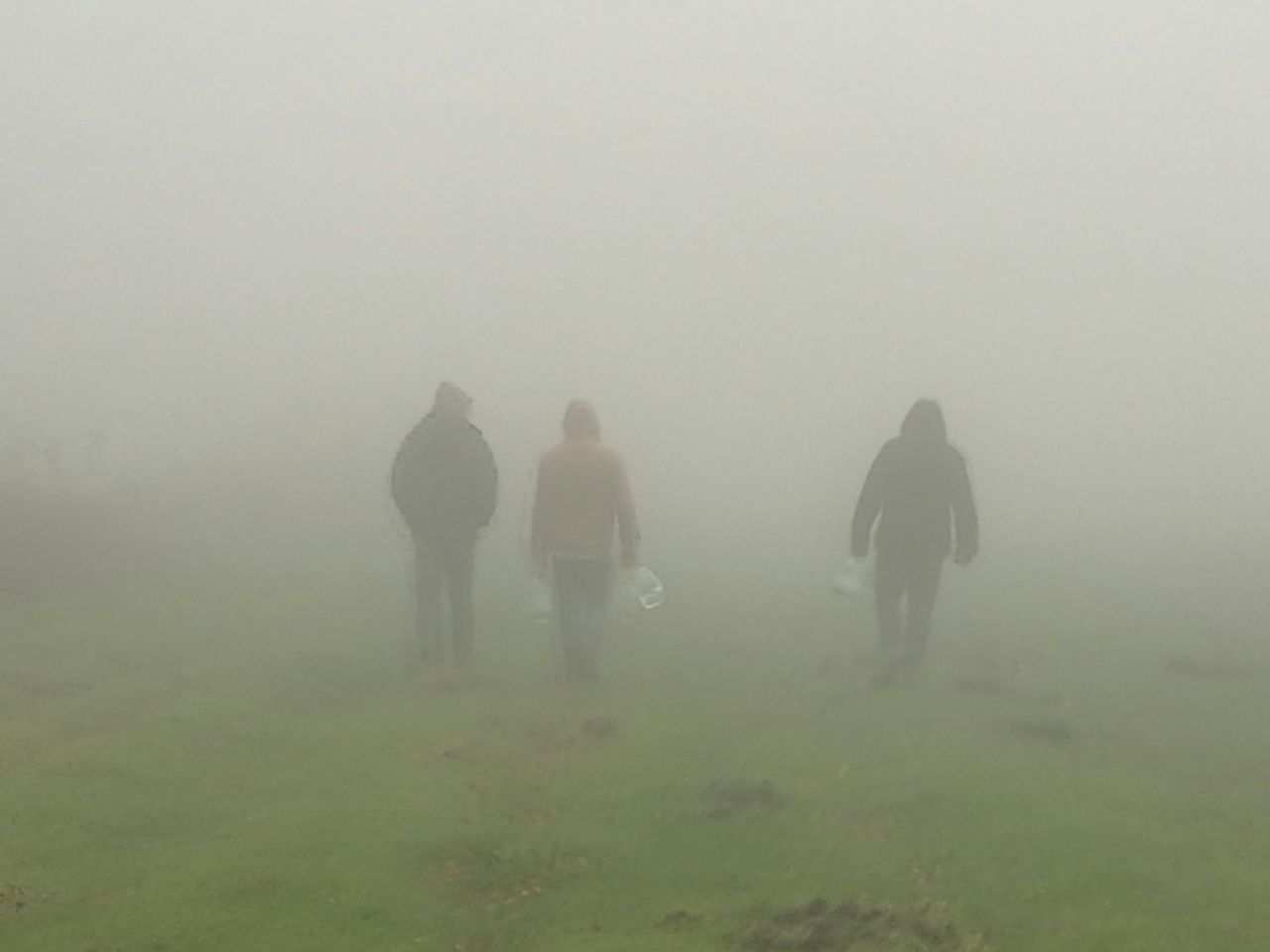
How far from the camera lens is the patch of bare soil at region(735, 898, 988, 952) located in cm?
714

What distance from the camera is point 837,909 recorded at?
7.58m

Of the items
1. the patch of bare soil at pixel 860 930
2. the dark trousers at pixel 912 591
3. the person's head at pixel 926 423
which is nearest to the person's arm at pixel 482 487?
the dark trousers at pixel 912 591

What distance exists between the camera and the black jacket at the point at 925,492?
1543 cm

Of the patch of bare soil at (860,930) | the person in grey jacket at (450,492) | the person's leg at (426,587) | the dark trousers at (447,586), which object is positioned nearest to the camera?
the patch of bare soil at (860,930)

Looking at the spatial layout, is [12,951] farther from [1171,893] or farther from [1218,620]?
[1218,620]

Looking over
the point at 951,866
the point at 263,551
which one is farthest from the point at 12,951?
the point at 263,551

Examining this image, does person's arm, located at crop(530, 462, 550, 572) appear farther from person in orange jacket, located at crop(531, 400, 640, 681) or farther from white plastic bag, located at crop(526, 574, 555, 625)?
white plastic bag, located at crop(526, 574, 555, 625)

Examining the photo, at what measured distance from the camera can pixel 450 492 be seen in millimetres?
15836

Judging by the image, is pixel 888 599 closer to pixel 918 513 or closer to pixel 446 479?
pixel 918 513

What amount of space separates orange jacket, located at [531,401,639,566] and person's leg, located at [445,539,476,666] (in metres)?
1.01

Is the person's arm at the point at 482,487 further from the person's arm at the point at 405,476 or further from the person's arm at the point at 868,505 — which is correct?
the person's arm at the point at 868,505

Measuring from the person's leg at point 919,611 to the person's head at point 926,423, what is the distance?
1.28 m

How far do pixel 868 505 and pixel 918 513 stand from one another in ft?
1.79

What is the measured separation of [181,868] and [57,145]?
169876 mm
